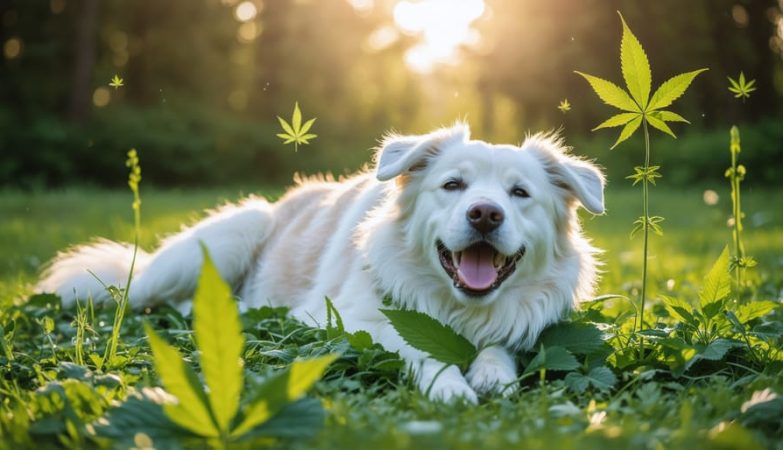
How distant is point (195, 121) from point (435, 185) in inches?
869

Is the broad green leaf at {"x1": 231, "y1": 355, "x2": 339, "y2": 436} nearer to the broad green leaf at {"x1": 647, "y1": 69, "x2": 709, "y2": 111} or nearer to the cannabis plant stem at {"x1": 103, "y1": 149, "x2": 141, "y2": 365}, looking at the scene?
the cannabis plant stem at {"x1": 103, "y1": 149, "x2": 141, "y2": 365}

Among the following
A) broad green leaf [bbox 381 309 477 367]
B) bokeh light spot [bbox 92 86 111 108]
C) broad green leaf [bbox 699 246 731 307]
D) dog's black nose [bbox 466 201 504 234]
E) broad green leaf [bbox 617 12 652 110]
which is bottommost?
broad green leaf [bbox 381 309 477 367]

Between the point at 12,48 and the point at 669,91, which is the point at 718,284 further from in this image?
the point at 12,48

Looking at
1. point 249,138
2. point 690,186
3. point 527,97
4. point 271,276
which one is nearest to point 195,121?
point 249,138

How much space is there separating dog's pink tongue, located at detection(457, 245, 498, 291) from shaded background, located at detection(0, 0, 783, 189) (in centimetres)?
1669

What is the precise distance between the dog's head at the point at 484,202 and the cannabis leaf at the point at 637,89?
1.93 ft

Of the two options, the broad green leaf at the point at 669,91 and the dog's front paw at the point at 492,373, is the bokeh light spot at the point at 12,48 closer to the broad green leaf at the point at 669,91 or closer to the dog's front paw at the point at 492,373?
the dog's front paw at the point at 492,373

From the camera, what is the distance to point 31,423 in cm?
228

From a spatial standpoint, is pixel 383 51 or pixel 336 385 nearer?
pixel 336 385

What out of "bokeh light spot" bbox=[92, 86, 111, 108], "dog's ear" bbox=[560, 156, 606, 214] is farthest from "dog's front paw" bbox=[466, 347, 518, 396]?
"bokeh light spot" bbox=[92, 86, 111, 108]

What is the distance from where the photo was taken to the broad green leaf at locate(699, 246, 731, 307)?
10.6ft

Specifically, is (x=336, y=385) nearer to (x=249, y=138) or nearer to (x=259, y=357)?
(x=259, y=357)

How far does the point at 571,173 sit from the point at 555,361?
107 centimetres

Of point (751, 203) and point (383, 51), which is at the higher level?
point (383, 51)
